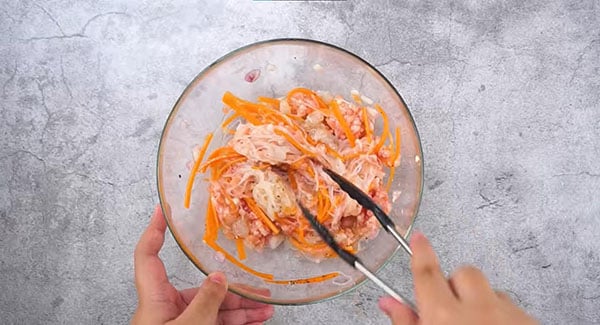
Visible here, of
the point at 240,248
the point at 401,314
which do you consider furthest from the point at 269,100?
the point at 401,314

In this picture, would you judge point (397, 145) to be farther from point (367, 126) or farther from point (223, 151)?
point (223, 151)

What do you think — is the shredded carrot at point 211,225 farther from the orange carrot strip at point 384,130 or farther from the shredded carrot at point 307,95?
the orange carrot strip at point 384,130

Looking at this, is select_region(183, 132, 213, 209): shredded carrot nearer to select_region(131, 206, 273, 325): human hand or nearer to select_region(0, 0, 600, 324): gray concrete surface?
select_region(131, 206, 273, 325): human hand

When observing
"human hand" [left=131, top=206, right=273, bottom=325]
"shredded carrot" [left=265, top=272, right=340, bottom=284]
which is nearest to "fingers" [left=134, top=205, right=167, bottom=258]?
"human hand" [left=131, top=206, right=273, bottom=325]

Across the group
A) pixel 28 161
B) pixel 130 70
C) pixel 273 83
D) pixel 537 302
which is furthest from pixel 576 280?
pixel 28 161

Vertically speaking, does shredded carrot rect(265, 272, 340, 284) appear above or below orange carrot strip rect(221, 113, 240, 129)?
below
